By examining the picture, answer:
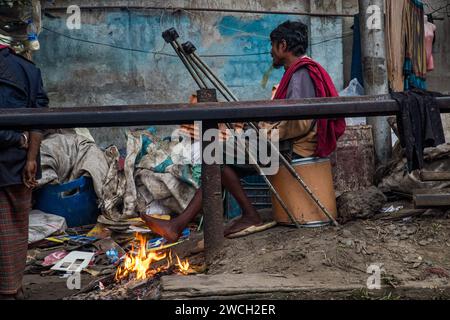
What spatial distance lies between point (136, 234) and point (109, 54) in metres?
4.02

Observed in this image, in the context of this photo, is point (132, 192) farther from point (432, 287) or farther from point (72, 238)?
point (432, 287)

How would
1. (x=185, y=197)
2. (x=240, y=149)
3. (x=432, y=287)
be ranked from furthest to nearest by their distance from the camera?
1. (x=185, y=197)
2. (x=240, y=149)
3. (x=432, y=287)

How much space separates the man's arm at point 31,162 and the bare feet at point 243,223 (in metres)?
1.39

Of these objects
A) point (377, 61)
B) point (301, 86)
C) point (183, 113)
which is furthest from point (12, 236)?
point (377, 61)

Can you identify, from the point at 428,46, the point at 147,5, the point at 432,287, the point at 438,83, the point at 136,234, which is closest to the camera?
the point at 432,287

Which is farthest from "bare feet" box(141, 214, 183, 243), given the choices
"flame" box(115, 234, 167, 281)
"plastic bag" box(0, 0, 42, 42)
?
"plastic bag" box(0, 0, 42, 42)

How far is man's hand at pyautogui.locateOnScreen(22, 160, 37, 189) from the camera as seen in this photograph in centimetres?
383

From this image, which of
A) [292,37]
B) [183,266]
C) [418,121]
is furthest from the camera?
[292,37]

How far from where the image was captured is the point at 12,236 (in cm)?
384

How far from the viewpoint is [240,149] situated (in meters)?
4.28

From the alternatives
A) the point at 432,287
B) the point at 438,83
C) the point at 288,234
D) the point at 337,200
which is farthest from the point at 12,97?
the point at 438,83

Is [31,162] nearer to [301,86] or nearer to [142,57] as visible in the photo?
[301,86]

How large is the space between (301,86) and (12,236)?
7.45 ft

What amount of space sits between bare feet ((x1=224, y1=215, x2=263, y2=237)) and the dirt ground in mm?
212
